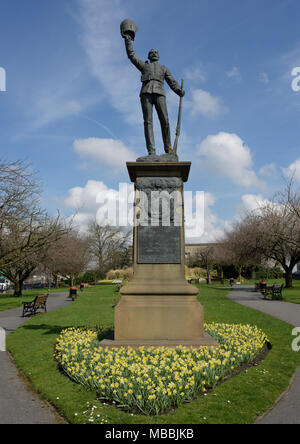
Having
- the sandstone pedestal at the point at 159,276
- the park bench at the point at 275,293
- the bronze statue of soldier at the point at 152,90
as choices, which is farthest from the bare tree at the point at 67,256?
the sandstone pedestal at the point at 159,276

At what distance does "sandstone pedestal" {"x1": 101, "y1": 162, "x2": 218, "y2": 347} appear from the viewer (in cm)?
652

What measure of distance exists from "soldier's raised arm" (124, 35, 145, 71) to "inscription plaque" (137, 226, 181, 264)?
4.07 metres

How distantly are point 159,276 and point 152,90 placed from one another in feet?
14.7

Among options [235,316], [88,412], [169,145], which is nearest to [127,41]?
[169,145]

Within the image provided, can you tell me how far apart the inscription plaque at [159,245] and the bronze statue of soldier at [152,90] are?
200 centimetres

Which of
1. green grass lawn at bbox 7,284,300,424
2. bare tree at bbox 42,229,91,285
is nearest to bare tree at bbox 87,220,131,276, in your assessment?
bare tree at bbox 42,229,91,285

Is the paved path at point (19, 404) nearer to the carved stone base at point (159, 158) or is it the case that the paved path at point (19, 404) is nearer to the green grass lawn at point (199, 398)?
the green grass lawn at point (199, 398)

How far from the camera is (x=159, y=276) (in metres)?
7.04

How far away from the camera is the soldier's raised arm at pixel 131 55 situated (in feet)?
25.7

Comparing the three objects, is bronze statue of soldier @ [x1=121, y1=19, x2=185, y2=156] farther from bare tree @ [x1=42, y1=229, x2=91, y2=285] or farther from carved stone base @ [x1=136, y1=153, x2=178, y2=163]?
bare tree @ [x1=42, y1=229, x2=91, y2=285]

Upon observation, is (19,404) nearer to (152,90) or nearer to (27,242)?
(27,242)

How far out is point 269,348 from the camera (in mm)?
7684

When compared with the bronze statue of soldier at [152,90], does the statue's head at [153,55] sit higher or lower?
higher
